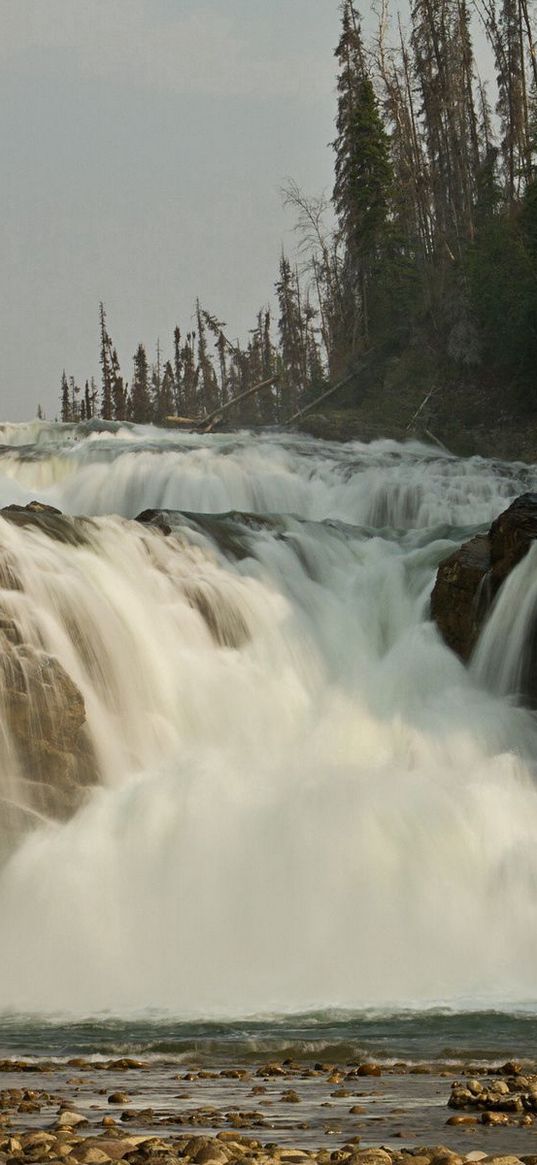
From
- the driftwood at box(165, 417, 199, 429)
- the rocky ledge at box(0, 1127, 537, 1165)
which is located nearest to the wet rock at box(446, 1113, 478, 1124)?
the rocky ledge at box(0, 1127, 537, 1165)

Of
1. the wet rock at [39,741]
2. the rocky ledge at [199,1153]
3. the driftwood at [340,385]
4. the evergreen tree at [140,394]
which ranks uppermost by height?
the evergreen tree at [140,394]

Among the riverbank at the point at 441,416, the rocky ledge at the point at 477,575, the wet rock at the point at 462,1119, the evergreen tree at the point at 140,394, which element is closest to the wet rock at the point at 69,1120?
the wet rock at the point at 462,1119

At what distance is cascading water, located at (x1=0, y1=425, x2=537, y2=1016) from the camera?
33.9 feet

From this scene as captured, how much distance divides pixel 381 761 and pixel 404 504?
38.2 ft

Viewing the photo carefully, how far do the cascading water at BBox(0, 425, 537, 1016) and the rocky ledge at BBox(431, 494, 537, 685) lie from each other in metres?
0.33

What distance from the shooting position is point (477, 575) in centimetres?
1627

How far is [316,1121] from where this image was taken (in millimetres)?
4785

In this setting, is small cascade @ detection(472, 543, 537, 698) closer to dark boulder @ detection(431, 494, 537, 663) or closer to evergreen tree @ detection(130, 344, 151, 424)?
dark boulder @ detection(431, 494, 537, 663)

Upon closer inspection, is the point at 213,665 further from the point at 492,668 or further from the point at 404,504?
the point at 404,504

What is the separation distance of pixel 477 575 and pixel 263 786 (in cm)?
488

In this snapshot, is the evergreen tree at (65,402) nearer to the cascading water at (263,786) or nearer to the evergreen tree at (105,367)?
the evergreen tree at (105,367)

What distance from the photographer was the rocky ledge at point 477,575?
51.7ft

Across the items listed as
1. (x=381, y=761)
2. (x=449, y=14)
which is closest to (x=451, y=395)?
(x=449, y=14)

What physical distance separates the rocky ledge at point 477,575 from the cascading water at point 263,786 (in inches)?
12.8
